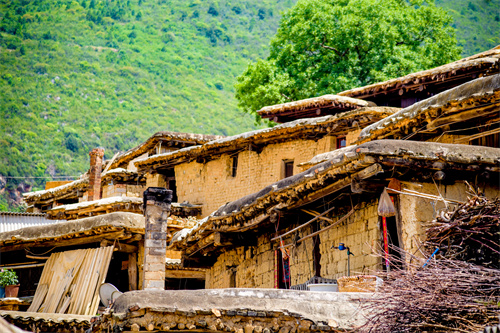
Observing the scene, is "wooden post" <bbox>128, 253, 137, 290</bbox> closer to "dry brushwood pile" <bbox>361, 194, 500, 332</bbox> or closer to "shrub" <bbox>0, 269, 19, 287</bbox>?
"shrub" <bbox>0, 269, 19, 287</bbox>

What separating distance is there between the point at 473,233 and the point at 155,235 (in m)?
7.33

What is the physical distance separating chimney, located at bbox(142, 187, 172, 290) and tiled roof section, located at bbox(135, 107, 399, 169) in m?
6.22

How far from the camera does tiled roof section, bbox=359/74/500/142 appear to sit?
10000mm

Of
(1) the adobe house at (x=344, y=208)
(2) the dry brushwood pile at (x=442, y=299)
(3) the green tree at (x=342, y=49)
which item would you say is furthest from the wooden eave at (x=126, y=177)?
(2) the dry brushwood pile at (x=442, y=299)

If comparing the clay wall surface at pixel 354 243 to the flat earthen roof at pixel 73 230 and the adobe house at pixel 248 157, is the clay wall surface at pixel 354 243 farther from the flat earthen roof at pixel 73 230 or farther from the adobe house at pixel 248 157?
the adobe house at pixel 248 157

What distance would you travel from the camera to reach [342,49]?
90.8ft

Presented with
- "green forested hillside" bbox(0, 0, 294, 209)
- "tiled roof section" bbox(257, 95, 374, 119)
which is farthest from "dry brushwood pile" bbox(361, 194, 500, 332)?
"green forested hillside" bbox(0, 0, 294, 209)

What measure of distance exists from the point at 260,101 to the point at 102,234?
43.2 ft

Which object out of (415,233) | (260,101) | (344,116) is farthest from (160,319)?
(260,101)

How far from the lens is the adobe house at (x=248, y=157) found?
1805cm

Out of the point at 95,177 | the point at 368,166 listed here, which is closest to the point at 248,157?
the point at 95,177

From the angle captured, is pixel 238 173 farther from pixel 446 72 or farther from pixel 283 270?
pixel 283 270

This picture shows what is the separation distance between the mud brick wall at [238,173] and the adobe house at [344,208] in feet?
17.0

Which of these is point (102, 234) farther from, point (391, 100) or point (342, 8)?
point (342, 8)
